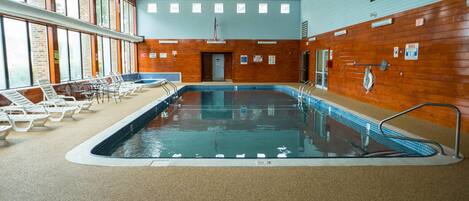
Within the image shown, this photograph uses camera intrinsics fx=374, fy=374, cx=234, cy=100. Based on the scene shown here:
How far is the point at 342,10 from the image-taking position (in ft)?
40.7

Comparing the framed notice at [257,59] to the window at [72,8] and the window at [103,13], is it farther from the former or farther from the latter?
the window at [72,8]

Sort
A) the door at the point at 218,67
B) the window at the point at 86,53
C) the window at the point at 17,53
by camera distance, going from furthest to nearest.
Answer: the door at the point at 218,67
the window at the point at 86,53
the window at the point at 17,53

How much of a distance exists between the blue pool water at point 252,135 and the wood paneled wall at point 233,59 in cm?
800

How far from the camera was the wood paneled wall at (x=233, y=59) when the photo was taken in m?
18.6

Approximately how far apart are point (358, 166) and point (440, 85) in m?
3.94

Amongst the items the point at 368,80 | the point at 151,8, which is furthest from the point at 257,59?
the point at 368,80

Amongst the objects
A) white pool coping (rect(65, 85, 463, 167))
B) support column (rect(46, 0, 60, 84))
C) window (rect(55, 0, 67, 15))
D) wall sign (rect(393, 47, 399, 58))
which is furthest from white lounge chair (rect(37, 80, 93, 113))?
wall sign (rect(393, 47, 399, 58))

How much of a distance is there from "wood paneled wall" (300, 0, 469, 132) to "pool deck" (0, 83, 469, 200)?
2.44m

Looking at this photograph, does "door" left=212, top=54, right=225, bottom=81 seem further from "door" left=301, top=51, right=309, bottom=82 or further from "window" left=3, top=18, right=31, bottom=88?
"window" left=3, top=18, right=31, bottom=88

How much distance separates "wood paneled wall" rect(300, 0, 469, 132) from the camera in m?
6.46

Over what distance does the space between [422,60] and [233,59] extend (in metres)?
12.0

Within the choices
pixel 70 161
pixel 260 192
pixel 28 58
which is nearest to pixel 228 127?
pixel 70 161

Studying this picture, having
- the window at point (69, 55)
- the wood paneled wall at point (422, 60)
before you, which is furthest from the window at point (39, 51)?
the wood paneled wall at point (422, 60)

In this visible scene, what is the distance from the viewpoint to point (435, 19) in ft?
23.6
